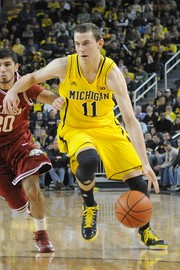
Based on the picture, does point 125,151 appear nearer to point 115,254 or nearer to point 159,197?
point 115,254

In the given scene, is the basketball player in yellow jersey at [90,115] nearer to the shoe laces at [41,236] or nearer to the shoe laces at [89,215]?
the shoe laces at [89,215]

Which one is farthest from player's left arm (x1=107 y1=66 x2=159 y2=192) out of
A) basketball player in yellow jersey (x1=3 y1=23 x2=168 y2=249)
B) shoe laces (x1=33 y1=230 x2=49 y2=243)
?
shoe laces (x1=33 y1=230 x2=49 y2=243)

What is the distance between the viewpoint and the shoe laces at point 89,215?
6062 mm

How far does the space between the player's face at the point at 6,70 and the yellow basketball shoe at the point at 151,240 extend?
6.56ft

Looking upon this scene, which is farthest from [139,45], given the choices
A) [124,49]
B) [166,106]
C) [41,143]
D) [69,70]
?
[69,70]

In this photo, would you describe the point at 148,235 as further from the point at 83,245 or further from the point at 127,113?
the point at 127,113

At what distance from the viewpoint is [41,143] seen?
1642 cm

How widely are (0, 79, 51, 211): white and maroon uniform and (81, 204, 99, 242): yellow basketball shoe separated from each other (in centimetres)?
58

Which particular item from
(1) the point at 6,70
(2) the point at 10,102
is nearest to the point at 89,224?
(2) the point at 10,102

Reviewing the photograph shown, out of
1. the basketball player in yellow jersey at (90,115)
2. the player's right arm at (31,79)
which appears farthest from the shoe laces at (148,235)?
the player's right arm at (31,79)

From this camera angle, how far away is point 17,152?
6.14 meters

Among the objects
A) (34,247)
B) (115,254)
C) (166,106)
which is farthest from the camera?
(166,106)

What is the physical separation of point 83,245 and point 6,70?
190 centimetres

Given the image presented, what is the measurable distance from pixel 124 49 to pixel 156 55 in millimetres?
1008
